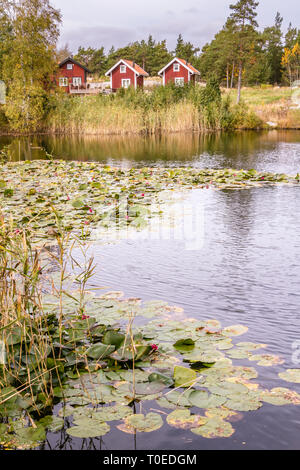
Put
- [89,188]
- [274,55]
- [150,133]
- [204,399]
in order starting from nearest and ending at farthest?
[204,399]
[89,188]
[150,133]
[274,55]

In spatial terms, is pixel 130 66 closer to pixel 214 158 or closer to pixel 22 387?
pixel 214 158

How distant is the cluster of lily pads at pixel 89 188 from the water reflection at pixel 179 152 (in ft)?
6.79

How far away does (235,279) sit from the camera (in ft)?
14.5

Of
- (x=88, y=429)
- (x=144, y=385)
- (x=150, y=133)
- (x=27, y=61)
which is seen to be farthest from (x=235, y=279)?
(x=27, y=61)

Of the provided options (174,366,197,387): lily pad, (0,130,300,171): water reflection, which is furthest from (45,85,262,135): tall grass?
(174,366,197,387): lily pad

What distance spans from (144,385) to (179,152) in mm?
14713

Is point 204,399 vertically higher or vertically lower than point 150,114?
lower

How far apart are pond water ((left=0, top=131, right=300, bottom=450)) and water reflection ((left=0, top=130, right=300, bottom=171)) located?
4.78 meters

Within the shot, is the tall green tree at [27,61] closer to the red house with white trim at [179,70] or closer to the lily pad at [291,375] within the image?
the red house with white trim at [179,70]

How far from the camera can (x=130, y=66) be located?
49438 mm

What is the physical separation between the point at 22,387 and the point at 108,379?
0.49m

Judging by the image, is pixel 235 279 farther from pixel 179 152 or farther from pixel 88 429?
pixel 179 152

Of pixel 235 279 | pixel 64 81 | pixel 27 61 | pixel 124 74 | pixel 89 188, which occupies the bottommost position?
pixel 235 279
